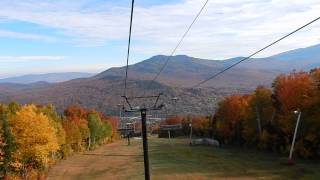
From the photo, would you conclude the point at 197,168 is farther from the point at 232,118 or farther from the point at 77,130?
the point at 77,130

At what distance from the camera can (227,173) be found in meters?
70.1

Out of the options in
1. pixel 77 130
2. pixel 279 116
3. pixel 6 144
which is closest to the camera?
pixel 6 144

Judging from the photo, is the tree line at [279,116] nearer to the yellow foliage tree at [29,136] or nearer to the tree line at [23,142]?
the yellow foliage tree at [29,136]

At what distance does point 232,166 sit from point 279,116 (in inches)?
878

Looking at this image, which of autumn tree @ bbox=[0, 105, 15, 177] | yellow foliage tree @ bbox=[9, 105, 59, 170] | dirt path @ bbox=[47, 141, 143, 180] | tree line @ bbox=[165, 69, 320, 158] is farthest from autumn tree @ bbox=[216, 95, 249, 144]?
autumn tree @ bbox=[0, 105, 15, 177]

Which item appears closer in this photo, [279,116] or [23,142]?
[23,142]

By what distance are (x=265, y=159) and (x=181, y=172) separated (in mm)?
19414

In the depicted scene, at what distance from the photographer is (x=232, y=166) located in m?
78.0

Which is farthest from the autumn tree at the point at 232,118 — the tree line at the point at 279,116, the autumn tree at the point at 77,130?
the autumn tree at the point at 77,130

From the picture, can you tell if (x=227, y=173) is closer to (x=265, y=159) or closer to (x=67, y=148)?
(x=265, y=159)

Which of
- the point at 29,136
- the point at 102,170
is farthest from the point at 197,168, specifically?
the point at 29,136

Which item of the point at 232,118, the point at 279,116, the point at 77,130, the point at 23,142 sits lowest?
the point at 77,130

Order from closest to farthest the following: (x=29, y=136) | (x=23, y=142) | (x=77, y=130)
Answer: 1. (x=23, y=142)
2. (x=29, y=136)
3. (x=77, y=130)

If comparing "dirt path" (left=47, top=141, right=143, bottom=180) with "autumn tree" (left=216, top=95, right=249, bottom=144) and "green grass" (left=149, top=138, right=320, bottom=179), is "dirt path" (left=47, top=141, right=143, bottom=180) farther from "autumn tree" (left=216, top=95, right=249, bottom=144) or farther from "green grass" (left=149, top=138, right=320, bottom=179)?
"autumn tree" (left=216, top=95, right=249, bottom=144)
